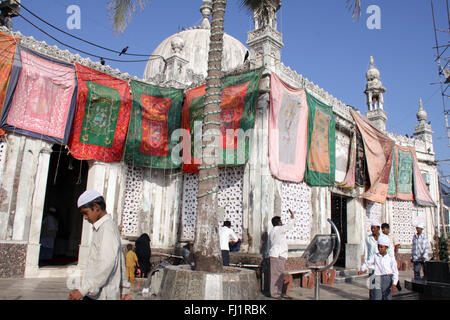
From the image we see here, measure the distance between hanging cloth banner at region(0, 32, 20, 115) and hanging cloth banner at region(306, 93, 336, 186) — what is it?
7297 mm

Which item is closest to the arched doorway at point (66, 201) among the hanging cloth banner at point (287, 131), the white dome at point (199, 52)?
the hanging cloth banner at point (287, 131)

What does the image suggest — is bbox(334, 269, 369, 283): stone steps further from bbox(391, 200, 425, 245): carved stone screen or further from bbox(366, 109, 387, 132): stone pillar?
bbox(366, 109, 387, 132): stone pillar

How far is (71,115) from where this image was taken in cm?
920

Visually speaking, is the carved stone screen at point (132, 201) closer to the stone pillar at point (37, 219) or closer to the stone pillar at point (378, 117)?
the stone pillar at point (37, 219)

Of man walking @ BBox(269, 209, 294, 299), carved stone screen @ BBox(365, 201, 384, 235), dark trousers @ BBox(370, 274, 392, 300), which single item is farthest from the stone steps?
dark trousers @ BBox(370, 274, 392, 300)

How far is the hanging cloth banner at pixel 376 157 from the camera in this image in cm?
1282

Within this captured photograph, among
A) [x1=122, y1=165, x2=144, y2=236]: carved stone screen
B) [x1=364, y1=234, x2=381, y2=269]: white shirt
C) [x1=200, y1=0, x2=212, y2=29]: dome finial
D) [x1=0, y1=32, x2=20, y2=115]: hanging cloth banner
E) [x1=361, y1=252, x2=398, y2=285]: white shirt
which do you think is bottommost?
[x1=361, y1=252, x2=398, y2=285]: white shirt

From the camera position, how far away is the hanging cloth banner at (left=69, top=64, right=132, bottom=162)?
944 cm

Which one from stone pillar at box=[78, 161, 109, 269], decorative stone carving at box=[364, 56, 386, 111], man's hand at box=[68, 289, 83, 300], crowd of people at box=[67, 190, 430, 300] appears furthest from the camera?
decorative stone carving at box=[364, 56, 386, 111]

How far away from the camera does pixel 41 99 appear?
8.71 metres

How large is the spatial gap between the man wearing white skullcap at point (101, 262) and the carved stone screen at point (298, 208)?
7.08 m

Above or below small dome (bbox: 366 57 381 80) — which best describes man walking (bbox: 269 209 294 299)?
below
